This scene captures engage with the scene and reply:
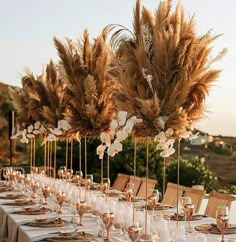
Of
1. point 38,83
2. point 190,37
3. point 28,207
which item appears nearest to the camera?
point 190,37

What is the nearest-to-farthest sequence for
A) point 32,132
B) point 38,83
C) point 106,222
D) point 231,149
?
point 106,222
point 38,83
point 32,132
point 231,149

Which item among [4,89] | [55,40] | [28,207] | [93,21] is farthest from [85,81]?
[4,89]

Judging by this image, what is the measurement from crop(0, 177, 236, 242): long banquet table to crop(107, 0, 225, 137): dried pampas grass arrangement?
668 millimetres

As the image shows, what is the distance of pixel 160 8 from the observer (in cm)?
338

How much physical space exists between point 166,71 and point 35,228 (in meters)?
1.52

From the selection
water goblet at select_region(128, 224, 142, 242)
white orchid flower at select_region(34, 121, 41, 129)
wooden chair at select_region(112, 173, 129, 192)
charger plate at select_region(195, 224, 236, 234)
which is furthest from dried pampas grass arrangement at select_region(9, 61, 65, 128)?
water goblet at select_region(128, 224, 142, 242)

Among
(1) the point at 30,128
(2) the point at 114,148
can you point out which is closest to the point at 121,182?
(1) the point at 30,128

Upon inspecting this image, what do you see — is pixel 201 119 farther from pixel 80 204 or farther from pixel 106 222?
pixel 80 204

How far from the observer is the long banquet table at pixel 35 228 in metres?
3.75

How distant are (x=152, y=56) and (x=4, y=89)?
49.9 ft

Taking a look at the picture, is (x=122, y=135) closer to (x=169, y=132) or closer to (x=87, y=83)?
(x=169, y=132)

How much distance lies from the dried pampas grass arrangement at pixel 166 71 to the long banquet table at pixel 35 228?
0.67 metres

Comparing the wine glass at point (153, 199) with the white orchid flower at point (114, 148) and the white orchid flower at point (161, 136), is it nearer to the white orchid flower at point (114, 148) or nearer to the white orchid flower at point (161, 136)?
the white orchid flower at point (114, 148)

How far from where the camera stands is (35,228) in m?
4.10
